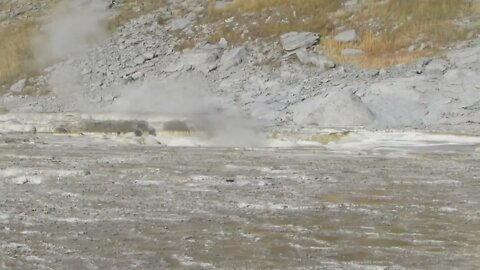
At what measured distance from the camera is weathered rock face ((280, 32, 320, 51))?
79.3 feet

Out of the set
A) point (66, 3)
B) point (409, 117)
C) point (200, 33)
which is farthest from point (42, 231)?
point (66, 3)

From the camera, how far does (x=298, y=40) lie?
2442 cm

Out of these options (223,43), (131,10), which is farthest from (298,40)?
(131,10)

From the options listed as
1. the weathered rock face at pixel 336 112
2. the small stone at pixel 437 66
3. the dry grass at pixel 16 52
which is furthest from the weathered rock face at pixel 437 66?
the dry grass at pixel 16 52

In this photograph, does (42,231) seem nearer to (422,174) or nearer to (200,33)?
(422,174)

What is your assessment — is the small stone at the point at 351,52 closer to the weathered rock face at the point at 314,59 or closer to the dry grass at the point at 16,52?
the weathered rock face at the point at 314,59

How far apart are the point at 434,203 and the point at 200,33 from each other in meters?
16.9

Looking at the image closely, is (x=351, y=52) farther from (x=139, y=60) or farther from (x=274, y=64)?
(x=139, y=60)

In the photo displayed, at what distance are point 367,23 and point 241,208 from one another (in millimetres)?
15343

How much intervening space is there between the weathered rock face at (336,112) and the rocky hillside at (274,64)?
33mm

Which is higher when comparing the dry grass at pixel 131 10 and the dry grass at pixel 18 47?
the dry grass at pixel 131 10

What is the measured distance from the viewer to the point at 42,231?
929cm

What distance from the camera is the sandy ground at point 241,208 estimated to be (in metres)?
8.20

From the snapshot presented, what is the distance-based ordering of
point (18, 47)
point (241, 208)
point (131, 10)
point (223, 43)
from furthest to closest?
1. point (131, 10)
2. point (18, 47)
3. point (223, 43)
4. point (241, 208)
